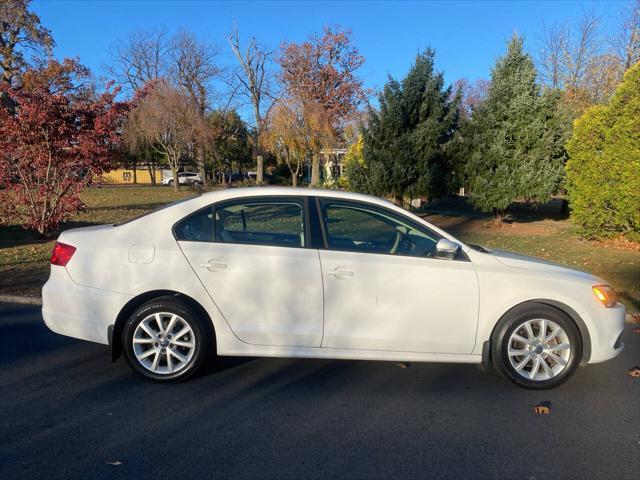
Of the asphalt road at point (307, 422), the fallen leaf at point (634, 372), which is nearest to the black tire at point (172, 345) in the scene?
the asphalt road at point (307, 422)

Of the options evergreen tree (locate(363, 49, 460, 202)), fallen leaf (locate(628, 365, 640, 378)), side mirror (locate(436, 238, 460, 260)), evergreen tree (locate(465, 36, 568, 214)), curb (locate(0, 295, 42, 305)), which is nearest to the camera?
side mirror (locate(436, 238, 460, 260))

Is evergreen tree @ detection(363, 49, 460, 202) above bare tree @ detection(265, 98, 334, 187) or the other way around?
the other way around

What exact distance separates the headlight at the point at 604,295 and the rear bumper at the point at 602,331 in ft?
0.17

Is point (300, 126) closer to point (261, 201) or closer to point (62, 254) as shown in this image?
point (261, 201)

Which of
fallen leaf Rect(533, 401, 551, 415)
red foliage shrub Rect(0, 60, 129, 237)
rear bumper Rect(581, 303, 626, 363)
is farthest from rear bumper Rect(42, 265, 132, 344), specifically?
red foliage shrub Rect(0, 60, 129, 237)

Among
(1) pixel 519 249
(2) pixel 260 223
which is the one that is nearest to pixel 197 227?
(2) pixel 260 223

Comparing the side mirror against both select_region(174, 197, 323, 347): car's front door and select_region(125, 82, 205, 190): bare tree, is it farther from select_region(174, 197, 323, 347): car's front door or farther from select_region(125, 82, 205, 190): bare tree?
select_region(125, 82, 205, 190): bare tree

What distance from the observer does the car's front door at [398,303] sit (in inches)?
173

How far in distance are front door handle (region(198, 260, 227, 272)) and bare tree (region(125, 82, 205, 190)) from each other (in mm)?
29052

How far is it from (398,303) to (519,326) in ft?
3.38

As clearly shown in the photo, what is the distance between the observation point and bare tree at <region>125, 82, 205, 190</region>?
31.5 metres

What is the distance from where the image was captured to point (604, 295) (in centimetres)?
456

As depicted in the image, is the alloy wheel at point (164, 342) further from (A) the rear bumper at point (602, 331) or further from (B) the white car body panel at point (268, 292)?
(A) the rear bumper at point (602, 331)

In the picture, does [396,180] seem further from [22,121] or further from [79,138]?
[22,121]
